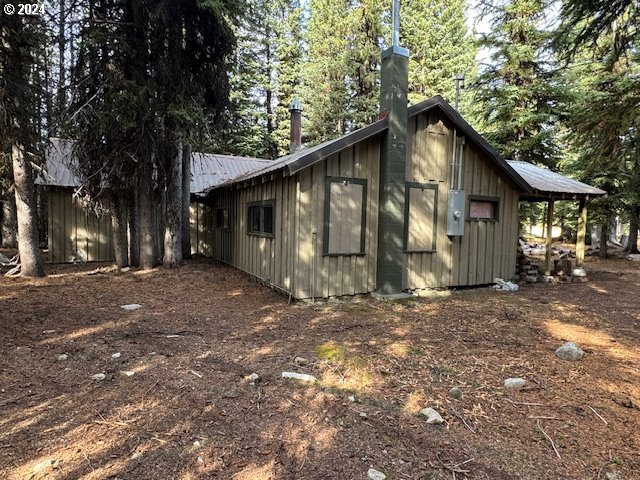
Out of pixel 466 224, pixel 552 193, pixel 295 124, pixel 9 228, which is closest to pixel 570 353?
pixel 466 224

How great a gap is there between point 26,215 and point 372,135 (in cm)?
796

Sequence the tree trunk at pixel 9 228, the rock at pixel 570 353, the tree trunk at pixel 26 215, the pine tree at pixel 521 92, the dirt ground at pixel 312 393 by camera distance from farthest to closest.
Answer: the tree trunk at pixel 9 228 → the pine tree at pixel 521 92 → the tree trunk at pixel 26 215 → the rock at pixel 570 353 → the dirt ground at pixel 312 393

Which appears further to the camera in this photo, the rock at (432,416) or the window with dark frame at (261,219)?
the window with dark frame at (261,219)

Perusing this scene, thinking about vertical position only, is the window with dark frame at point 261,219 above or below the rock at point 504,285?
above

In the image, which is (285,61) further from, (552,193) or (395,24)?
(552,193)

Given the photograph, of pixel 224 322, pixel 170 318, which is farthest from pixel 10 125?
pixel 224 322

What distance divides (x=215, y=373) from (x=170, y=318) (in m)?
2.40

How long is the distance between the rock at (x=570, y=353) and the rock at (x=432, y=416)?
7.09 ft

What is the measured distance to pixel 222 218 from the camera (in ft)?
38.9

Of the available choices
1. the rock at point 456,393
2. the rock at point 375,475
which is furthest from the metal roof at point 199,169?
the rock at point 375,475

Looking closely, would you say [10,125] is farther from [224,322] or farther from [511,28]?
[511,28]

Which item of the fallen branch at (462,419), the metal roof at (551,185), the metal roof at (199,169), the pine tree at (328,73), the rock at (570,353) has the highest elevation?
the pine tree at (328,73)

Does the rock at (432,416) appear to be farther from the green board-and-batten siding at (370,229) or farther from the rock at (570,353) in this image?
the green board-and-batten siding at (370,229)

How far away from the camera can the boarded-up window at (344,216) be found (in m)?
6.95
